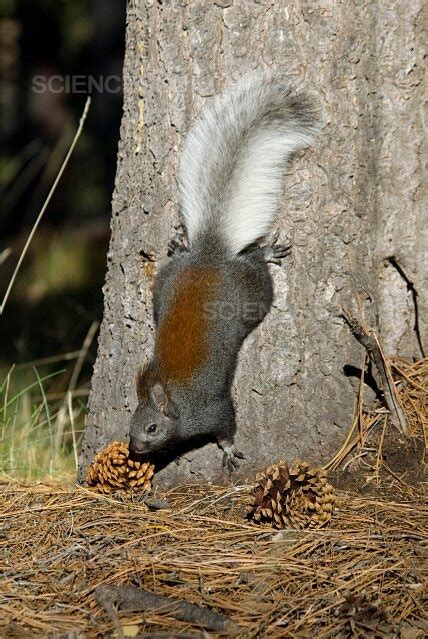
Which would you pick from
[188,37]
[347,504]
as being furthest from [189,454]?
[188,37]

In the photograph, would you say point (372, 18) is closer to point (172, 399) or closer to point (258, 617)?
point (172, 399)

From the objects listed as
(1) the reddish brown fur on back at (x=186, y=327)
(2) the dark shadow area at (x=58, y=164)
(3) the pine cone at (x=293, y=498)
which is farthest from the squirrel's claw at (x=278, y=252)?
(2) the dark shadow area at (x=58, y=164)

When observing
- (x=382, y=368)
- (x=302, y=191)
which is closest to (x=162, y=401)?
(x=382, y=368)

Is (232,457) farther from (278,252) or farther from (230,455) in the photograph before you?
(278,252)

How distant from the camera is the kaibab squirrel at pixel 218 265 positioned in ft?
9.42

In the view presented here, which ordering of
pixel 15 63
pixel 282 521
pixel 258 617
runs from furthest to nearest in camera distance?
1. pixel 15 63
2. pixel 282 521
3. pixel 258 617

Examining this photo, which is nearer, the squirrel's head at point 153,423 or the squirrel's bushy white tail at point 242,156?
the squirrel's bushy white tail at point 242,156

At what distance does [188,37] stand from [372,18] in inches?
25.1

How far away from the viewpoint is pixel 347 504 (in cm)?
265

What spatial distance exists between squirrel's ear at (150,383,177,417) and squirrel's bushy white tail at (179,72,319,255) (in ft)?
1.88

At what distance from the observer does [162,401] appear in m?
3.02

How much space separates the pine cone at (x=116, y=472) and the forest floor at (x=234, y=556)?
1.9 inches

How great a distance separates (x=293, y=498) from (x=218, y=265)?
998 mm

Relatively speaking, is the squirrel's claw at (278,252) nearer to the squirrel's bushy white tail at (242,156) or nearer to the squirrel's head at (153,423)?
the squirrel's bushy white tail at (242,156)
